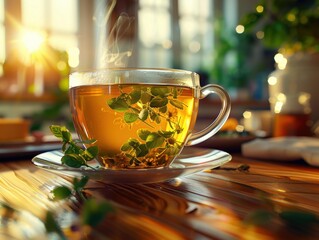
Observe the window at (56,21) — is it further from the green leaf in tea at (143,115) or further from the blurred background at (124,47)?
the green leaf in tea at (143,115)

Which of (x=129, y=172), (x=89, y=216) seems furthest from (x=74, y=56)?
(x=89, y=216)

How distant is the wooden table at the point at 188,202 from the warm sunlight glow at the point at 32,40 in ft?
9.50

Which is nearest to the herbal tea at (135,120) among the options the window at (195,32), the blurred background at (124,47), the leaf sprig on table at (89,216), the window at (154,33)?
the leaf sprig on table at (89,216)

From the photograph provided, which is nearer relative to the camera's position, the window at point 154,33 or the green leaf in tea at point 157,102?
the green leaf in tea at point 157,102

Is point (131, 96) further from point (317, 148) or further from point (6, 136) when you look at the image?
point (6, 136)

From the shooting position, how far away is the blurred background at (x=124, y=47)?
3.16 m

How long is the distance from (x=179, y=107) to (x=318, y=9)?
0.89m

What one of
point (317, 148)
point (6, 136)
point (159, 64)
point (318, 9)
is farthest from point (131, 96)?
point (159, 64)

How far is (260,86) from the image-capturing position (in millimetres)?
4309

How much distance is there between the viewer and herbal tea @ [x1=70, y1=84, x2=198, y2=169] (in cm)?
41

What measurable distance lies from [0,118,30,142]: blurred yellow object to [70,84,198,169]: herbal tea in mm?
447

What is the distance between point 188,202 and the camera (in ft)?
1.03

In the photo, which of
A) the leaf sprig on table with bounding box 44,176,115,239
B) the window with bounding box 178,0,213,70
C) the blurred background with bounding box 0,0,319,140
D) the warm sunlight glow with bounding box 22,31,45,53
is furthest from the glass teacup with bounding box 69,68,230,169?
the window with bounding box 178,0,213,70

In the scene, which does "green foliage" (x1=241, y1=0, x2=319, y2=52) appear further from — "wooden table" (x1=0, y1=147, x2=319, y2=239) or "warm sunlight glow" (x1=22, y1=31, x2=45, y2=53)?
"warm sunlight glow" (x1=22, y1=31, x2=45, y2=53)
